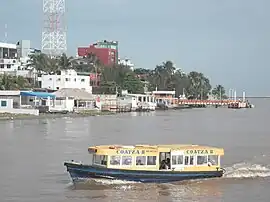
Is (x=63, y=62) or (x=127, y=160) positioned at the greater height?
(x=63, y=62)

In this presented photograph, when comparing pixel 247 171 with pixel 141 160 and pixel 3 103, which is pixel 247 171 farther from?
pixel 3 103

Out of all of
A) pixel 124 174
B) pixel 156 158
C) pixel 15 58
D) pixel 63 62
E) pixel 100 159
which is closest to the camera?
pixel 124 174

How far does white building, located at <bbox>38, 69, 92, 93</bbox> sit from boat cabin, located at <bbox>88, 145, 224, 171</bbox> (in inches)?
2897

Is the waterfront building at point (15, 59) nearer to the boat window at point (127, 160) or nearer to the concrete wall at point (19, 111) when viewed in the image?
the concrete wall at point (19, 111)

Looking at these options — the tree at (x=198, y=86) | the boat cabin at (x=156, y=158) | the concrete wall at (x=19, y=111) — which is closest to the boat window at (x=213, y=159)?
the boat cabin at (x=156, y=158)

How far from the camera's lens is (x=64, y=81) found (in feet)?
314

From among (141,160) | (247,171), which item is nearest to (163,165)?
(141,160)

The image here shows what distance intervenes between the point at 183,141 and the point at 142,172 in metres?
21.0

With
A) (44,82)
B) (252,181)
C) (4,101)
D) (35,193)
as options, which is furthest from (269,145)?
(44,82)

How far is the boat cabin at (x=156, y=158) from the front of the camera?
22.1 metres

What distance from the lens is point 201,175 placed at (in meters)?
23.1

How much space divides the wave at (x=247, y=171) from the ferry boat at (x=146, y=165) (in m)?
2.34

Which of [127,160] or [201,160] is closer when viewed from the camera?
[127,160]

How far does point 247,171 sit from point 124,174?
7.27 meters
